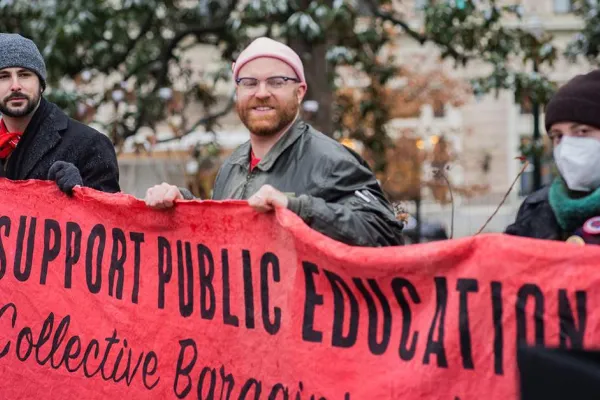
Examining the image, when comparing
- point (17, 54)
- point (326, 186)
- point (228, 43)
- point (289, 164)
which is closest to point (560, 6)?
point (228, 43)

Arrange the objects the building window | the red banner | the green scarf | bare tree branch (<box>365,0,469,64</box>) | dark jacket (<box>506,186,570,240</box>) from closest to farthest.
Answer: the red banner → the green scarf → dark jacket (<box>506,186,570,240</box>) → bare tree branch (<box>365,0,469,64</box>) → the building window

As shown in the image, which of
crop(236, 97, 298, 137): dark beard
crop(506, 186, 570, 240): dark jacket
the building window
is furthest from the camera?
the building window

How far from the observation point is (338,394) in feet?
11.1

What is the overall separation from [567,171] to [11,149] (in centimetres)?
300

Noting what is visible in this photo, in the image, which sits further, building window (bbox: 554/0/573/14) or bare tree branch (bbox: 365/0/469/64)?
building window (bbox: 554/0/573/14)

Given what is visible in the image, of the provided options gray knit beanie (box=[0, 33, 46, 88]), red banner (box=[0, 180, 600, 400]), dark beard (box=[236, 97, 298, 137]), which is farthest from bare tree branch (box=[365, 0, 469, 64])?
dark beard (box=[236, 97, 298, 137])

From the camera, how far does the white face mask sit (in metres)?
3.21

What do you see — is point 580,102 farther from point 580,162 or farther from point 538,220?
point 538,220

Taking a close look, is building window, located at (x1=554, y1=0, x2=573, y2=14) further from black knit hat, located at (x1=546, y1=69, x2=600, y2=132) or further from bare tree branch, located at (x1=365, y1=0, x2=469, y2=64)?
black knit hat, located at (x1=546, y1=69, x2=600, y2=132)

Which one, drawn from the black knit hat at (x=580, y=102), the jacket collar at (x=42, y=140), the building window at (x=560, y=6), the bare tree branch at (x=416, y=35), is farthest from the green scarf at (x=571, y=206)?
the building window at (x=560, y=6)

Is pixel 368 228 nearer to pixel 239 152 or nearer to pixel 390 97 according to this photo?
pixel 239 152

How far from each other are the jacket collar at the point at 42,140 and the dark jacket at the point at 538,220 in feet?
8.21

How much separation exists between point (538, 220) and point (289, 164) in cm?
106

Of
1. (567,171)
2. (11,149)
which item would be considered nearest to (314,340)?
(567,171)
